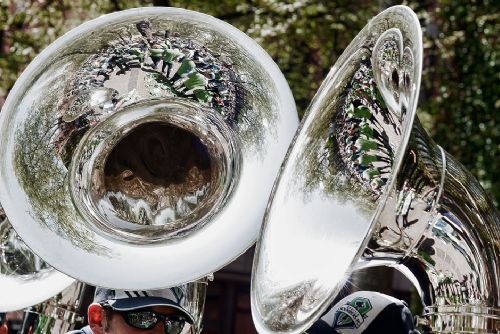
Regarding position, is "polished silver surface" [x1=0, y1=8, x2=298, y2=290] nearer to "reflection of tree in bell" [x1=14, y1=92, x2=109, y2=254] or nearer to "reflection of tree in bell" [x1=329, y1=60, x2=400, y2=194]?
"reflection of tree in bell" [x1=14, y1=92, x2=109, y2=254]

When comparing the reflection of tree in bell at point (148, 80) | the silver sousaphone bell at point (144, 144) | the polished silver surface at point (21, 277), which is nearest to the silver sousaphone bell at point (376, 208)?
the silver sousaphone bell at point (144, 144)

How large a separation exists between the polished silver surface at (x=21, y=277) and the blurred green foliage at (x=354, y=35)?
418 centimetres

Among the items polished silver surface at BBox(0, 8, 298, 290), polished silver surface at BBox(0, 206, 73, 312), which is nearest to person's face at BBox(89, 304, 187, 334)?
polished silver surface at BBox(0, 8, 298, 290)

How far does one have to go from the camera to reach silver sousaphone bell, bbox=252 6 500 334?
2455 mm

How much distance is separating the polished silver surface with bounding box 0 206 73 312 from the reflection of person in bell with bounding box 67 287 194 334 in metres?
0.72

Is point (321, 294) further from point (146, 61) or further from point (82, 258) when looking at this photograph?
point (146, 61)

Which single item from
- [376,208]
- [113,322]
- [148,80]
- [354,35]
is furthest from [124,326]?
[354,35]

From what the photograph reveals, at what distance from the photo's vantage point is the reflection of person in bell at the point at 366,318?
2816 mm

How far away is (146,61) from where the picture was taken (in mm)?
3395

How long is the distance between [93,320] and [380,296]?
97 centimetres

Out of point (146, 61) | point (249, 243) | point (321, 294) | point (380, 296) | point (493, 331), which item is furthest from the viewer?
point (146, 61)

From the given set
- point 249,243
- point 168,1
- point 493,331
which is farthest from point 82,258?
point 168,1

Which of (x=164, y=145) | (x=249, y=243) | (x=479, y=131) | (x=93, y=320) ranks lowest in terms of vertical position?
(x=93, y=320)

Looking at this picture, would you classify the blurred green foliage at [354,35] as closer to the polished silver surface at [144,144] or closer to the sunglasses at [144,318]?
the polished silver surface at [144,144]
